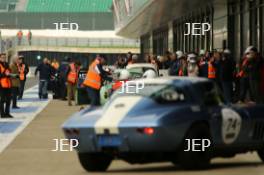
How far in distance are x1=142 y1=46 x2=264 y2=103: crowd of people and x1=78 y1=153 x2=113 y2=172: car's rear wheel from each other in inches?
385

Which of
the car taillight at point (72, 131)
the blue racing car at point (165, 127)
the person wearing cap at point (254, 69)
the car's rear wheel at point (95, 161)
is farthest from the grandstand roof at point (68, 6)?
the car taillight at point (72, 131)

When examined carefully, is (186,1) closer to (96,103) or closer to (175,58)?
(175,58)

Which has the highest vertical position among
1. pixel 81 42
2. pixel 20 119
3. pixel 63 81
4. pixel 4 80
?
pixel 4 80

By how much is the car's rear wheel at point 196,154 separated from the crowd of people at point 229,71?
990 centimetres

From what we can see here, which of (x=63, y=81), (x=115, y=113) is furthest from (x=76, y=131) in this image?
(x=63, y=81)

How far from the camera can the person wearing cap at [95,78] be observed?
23.8 m

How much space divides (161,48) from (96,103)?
4073 cm

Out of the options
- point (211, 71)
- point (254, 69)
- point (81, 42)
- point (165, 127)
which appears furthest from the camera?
point (81, 42)

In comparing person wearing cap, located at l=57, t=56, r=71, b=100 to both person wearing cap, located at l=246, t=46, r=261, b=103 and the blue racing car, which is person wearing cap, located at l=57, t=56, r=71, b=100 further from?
the blue racing car

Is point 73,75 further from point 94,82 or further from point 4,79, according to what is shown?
point 94,82

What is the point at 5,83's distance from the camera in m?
26.5

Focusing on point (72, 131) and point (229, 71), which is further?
point (229, 71)

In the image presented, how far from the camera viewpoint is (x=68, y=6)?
162 m

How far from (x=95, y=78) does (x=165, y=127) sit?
37.4ft
